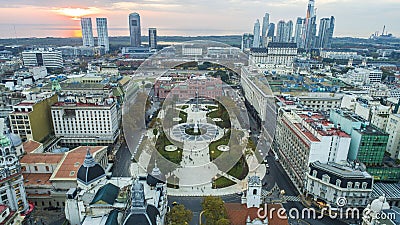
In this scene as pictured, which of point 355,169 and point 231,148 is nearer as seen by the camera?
point 355,169

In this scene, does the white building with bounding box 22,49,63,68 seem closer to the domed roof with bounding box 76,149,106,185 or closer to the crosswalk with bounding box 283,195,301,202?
the domed roof with bounding box 76,149,106,185

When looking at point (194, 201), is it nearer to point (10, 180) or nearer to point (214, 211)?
point (214, 211)

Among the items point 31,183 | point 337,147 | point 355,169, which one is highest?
point 337,147

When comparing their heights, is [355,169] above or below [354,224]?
above

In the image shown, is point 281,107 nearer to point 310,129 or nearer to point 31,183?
point 310,129

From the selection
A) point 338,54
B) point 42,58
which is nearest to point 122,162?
point 42,58

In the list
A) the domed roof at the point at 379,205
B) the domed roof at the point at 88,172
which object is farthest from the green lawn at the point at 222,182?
the domed roof at the point at 379,205

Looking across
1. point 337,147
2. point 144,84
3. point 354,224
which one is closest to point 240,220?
point 354,224
